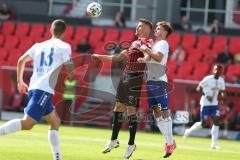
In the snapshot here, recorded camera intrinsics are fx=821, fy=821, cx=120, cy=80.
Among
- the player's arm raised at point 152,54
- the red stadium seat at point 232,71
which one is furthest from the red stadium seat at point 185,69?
the player's arm raised at point 152,54

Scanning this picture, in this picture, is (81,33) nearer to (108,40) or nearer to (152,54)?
(108,40)

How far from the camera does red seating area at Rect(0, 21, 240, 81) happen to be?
2919 cm

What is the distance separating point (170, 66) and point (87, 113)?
3.52 meters

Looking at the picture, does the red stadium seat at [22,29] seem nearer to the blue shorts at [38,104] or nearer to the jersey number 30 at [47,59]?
the jersey number 30 at [47,59]

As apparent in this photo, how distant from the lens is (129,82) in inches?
609

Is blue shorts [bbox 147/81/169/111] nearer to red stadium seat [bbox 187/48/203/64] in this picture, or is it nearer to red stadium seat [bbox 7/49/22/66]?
red stadium seat [bbox 187/48/203/64]

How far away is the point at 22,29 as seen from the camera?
32906mm

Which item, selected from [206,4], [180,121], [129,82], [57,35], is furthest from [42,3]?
[57,35]

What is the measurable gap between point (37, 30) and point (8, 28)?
4.20 feet

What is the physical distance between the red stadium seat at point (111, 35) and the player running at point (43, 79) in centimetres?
1863

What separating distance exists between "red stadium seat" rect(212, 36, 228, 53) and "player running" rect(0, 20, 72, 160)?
59.6 ft

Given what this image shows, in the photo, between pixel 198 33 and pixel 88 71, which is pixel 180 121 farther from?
pixel 198 33

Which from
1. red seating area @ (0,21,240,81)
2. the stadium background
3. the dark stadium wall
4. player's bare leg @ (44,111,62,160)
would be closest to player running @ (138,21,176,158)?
player's bare leg @ (44,111,62,160)

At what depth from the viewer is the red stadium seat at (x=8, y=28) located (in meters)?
32.9
